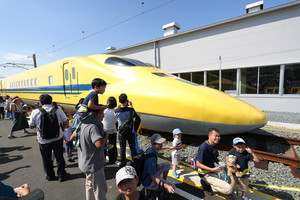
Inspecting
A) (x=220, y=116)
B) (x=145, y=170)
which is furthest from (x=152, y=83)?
(x=145, y=170)

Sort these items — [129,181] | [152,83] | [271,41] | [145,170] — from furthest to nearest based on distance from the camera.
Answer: [271,41]
[152,83]
[145,170]
[129,181]

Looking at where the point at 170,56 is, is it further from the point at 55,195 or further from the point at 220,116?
the point at 55,195

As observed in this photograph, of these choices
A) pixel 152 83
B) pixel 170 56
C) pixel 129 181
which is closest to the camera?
pixel 129 181

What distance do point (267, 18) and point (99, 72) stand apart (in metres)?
11.4

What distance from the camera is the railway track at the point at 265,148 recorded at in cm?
338

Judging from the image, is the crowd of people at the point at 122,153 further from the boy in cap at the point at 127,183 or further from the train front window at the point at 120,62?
the train front window at the point at 120,62

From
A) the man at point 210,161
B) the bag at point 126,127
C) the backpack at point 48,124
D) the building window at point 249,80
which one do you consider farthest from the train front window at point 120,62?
the building window at point 249,80

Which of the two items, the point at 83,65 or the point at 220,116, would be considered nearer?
the point at 220,116

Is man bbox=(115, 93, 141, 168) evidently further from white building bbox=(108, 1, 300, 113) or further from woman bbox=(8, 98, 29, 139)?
white building bbox=(108, 1, 300, 113)

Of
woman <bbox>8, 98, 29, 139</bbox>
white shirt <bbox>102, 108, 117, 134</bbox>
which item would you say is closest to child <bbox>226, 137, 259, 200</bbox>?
white shirt <bbox>102, 108, 117, 134</bbox>

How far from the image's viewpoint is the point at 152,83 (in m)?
4.54

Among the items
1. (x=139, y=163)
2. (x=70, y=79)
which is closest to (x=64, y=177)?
(x=139, y=163)

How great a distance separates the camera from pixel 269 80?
10.2 meters

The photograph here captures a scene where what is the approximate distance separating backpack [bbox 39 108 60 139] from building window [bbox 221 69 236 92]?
11847 mm
